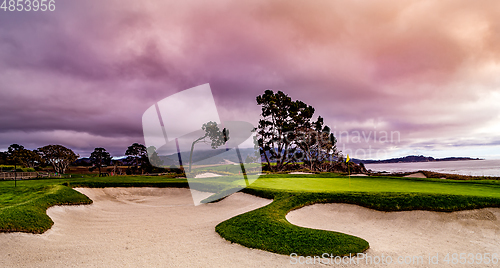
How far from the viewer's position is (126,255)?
19.3ft

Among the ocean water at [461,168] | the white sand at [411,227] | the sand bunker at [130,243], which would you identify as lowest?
the ocean water at [461,168]

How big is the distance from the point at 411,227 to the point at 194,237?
7.62 m

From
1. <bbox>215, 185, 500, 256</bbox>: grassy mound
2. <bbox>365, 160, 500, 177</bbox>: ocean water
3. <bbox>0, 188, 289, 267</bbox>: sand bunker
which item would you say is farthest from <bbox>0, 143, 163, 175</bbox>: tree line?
<bbox>365, 160, 500, 177</bbox>: ocean water

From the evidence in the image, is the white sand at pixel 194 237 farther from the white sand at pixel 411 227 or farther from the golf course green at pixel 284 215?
the golf course green at pixel 284 215

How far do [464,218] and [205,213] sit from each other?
10461mm

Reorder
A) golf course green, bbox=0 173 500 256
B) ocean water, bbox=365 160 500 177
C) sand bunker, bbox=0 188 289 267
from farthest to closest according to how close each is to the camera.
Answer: ocean water, bbox=365 160 500 177 → golf course green, bbox=0 173 500 256 → sand bunker, bbox=0 188 289 267

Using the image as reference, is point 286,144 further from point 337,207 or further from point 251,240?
point 251,240

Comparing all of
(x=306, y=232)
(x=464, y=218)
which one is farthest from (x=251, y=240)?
(x=464, y=218)

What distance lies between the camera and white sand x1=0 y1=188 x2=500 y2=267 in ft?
18.1

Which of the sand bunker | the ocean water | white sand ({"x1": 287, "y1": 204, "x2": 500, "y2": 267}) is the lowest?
the ocean water

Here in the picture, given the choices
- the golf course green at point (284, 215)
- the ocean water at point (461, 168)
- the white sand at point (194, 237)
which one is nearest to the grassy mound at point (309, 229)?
the golf course green at point (284, 215)

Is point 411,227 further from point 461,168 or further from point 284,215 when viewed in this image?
point 461,168

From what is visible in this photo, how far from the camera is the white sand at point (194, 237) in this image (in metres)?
5.51

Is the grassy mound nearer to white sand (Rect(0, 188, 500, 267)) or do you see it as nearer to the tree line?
white sand (Rect(0, 188, 500, 267))
